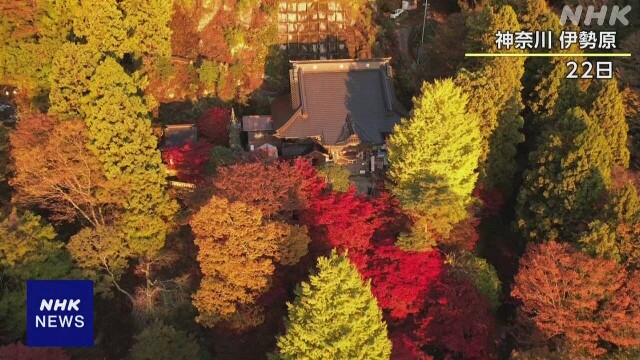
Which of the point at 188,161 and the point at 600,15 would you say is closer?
the point at 188,161

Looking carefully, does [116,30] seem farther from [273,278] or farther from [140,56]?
[273,278]

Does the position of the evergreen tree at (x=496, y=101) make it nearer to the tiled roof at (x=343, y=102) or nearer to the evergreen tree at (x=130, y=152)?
the tiled roof at (x=343, y=102)

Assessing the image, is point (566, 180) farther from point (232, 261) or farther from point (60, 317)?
point (60, 317)

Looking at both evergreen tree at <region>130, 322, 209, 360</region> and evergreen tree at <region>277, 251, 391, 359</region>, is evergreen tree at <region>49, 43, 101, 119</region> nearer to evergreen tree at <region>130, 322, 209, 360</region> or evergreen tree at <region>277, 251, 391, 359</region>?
evergreen tree at <region>130, 322, 209, 360</region>

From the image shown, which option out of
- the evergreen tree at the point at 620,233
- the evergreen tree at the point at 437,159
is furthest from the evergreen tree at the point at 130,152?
the evergreen tree at the point at 620,233

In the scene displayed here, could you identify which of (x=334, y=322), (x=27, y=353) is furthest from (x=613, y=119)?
(x=27, y=353)

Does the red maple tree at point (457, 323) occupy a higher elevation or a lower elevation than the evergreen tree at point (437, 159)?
lower
